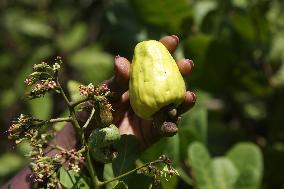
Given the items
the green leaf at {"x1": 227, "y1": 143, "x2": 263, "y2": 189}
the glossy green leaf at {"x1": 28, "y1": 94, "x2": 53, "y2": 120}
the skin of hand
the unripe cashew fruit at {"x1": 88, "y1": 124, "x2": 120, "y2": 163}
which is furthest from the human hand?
the glossy green leaf at {"x1": 28, "y1": 94, "x2": 53, "y2": 120}

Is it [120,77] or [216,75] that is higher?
[120,77]

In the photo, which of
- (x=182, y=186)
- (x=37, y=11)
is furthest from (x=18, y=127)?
(x=37, y=11)

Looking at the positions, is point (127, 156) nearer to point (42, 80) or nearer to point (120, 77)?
point (120, 77)

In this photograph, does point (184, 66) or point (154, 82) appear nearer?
point (154, 82)

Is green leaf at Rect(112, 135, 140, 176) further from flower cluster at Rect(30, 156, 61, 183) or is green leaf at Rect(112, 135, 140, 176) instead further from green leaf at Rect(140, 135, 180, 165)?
flower cluster at Rect(30, 156, 61, 183)

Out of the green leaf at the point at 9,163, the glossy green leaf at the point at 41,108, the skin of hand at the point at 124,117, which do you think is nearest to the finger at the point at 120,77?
the skin of hand at the point at 124,117

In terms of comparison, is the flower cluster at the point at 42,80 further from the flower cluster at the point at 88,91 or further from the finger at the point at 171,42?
the finger at the point at 171,42

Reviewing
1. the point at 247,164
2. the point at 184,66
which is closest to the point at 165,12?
the point at 247,164

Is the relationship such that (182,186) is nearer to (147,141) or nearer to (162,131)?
(147,141)
